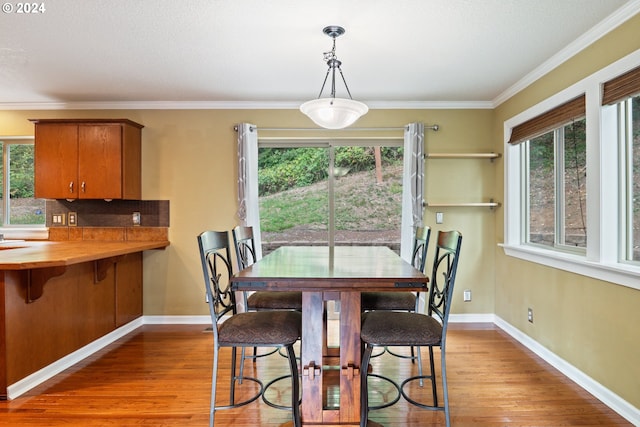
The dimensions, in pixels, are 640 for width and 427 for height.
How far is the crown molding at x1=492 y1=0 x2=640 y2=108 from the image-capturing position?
217cm

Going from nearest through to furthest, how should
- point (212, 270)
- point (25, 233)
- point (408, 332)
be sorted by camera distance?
point (408, 332) < point (212, 270) < point (25, 233)

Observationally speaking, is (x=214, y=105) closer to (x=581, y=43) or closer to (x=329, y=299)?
(x=329, y=299)

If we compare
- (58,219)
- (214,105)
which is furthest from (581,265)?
(58,219)

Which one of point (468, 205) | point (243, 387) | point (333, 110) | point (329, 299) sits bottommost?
point (243, 387)

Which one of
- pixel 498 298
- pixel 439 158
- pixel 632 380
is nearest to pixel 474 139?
pixel 439 158

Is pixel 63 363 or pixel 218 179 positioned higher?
pixel 218 179

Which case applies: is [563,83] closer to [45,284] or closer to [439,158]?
[439,158]

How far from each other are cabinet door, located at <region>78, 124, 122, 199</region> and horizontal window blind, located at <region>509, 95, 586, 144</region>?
3744mm

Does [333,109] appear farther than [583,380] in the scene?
No

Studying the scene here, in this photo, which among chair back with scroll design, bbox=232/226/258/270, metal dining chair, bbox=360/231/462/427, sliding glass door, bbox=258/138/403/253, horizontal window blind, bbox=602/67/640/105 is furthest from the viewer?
sliding glass door, bbox=258/138/403/253

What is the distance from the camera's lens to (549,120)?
3.00 meters

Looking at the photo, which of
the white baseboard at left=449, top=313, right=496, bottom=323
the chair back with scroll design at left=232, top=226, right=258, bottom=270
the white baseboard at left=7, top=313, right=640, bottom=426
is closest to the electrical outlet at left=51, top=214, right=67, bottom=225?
the white baseboard at left=7, top=313, right=640, bottom=426

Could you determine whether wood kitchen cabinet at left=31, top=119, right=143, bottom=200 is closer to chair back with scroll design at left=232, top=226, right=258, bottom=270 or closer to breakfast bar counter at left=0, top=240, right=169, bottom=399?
breakfast bar counter at left=0, top=240, right=169, bottom=399

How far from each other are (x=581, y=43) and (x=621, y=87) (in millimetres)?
529
